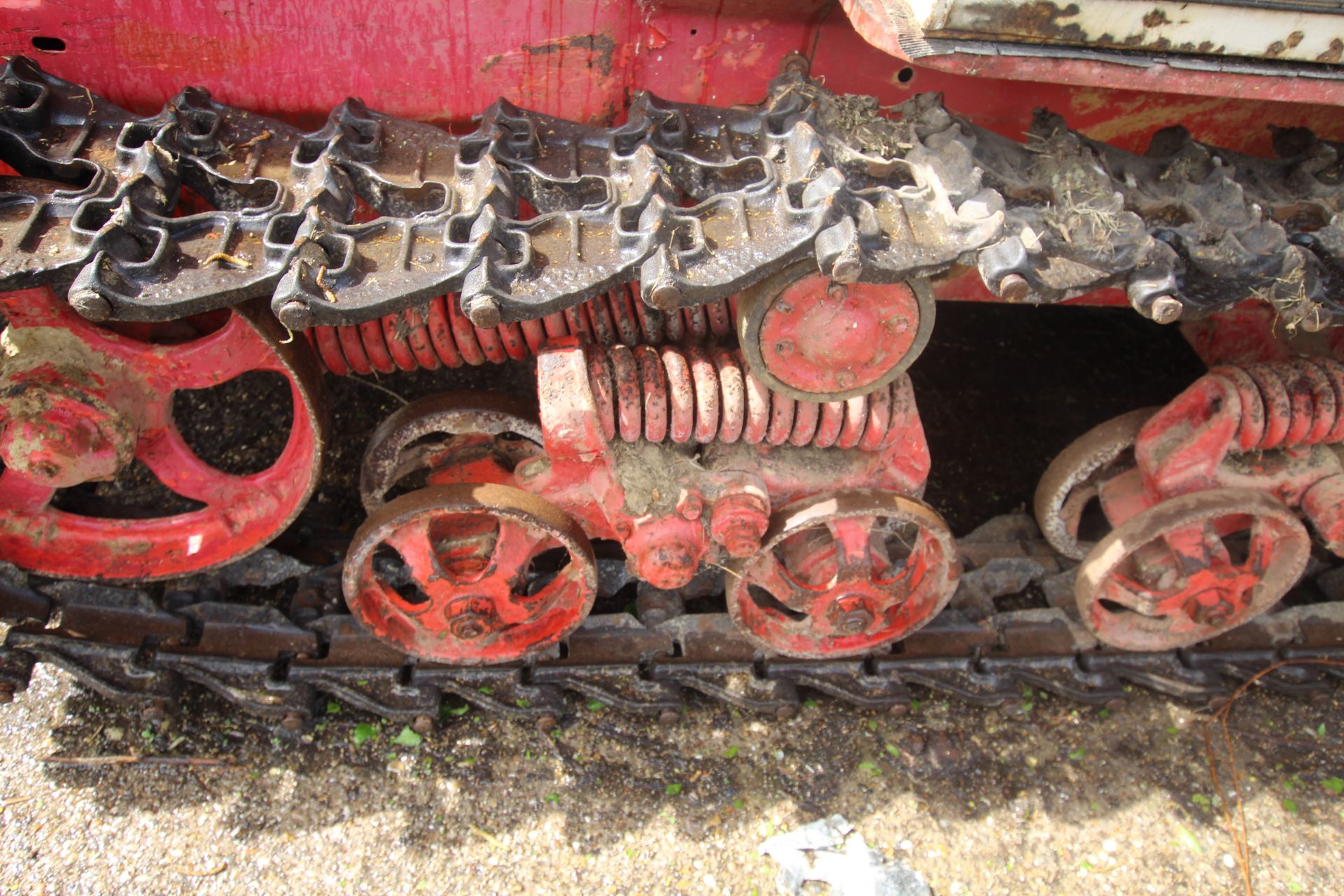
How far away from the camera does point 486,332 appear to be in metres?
2.47

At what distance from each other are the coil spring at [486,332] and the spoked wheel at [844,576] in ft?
1.96

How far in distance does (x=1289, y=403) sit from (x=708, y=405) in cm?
168

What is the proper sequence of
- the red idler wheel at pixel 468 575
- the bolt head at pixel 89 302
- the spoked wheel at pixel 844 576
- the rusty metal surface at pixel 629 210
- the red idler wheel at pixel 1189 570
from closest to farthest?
the bolt head at pixel 89 302, the rusty metal surface at pixel 629 210, the red idler wheel at pixel 468 575, the spoked wheel at pixel 844 576, the red idler wheel at pixel 1189 570

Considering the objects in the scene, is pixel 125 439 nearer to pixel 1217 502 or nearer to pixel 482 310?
pixel 482 310

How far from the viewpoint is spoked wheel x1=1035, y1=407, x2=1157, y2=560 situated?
3.00 m

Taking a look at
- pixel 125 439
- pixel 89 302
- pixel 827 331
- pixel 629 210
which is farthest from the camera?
pixel 125 439

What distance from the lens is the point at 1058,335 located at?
14.7 ft

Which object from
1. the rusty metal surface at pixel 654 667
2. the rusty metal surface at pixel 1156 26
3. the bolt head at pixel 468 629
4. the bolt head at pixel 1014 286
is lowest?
the rusty metal surface at pixel 654 667

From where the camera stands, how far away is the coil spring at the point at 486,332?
246 centimetres

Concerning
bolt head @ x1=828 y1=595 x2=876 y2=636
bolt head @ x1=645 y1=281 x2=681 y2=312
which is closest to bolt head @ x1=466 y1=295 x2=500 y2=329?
bolt head @ x1=645 y1=281 x2=681 y2=312

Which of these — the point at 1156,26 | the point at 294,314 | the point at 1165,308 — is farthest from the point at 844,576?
the point at 294,314

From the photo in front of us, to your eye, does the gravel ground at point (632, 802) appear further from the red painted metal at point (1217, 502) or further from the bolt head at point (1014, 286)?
the bolt head at point (1014, 286)

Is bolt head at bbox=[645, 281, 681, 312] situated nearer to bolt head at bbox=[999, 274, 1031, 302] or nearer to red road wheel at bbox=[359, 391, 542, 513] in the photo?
bolt head at bbox=[999, 274, 1031, 302]

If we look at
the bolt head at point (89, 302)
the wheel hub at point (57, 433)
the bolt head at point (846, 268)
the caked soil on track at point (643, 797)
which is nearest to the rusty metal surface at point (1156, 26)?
the bolt head at point (846, 268)
